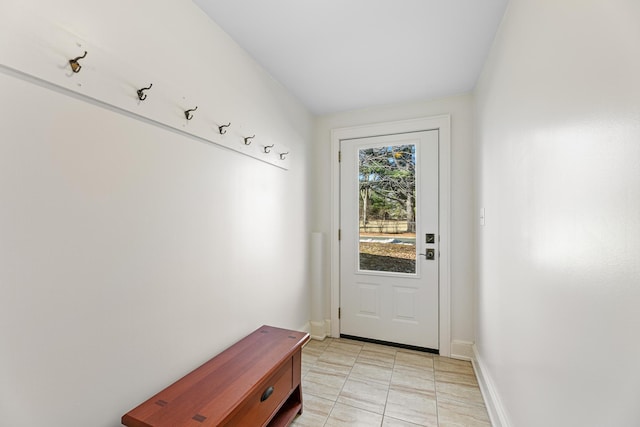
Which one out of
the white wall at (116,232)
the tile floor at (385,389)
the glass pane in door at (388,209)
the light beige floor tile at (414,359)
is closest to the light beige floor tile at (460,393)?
the tile floor at (385,389)

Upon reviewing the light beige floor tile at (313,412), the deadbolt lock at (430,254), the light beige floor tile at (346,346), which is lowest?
the light beige floor tile at (313,412)

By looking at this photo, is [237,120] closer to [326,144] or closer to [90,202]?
[90,202]

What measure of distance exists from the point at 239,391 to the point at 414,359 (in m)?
1.76

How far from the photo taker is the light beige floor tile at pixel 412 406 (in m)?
1.72

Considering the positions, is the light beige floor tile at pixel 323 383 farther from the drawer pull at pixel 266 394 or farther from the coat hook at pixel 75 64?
the coat hook at pixel 75 64

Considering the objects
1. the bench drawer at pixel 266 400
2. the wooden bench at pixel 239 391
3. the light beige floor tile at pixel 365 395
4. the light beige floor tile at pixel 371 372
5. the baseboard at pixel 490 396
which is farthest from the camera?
the light beige floor tile at pixel 371 372

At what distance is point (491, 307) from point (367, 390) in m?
1.03

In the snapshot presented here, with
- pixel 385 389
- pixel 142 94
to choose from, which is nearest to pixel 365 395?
pixel 385 389

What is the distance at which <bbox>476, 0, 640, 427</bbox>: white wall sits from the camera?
0.62 metres

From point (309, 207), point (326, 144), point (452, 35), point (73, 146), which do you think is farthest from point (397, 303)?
point (73, 146)

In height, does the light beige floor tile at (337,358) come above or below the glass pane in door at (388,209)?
below

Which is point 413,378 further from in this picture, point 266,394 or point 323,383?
point 266,394

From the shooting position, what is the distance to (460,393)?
77.4 inches

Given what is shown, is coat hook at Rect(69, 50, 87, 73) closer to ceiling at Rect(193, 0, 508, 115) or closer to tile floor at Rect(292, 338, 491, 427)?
ceiling at Rect(193, 0, 508, 115)
